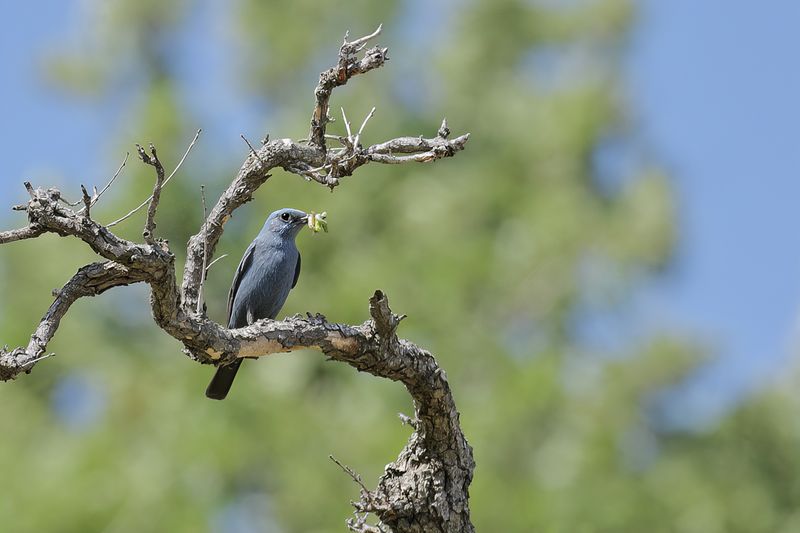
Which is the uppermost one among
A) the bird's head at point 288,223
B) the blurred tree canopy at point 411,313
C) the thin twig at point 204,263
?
the blurred tree canopy at point 411,313

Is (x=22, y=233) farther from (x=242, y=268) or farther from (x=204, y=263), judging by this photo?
(x=242, y=268)

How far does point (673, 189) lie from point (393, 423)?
9098mm

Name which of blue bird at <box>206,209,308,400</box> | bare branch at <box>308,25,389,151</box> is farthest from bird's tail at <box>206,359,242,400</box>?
bare branch at <box>308,25,389,151</box>

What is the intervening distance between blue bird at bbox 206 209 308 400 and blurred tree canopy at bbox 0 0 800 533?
15.8 feet

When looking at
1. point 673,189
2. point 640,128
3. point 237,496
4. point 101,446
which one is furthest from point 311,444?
point 640,128

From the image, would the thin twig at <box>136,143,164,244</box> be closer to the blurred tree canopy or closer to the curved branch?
the curved branch

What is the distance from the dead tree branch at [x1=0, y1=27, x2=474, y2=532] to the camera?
15.4ft

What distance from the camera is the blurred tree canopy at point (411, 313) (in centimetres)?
1281

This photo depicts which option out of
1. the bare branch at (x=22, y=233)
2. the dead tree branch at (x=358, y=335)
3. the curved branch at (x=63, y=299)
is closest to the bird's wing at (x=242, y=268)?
the dead tree branch at (x=358, y=335)

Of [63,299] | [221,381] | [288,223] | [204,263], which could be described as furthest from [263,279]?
[63,299]

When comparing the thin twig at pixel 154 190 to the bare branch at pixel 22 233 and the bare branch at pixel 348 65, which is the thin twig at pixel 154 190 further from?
the bare branch at pixel 348 65

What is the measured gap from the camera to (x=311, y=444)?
512 inches

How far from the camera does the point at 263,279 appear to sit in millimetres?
6750

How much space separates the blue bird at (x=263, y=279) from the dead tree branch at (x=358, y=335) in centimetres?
164
